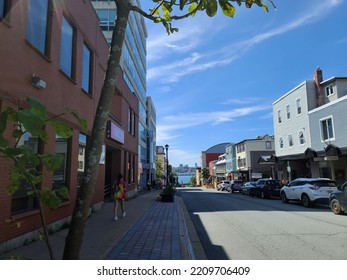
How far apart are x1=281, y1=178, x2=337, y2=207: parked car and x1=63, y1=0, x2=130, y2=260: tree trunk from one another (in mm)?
18033

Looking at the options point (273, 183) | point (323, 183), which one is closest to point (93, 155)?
point (323, 183)

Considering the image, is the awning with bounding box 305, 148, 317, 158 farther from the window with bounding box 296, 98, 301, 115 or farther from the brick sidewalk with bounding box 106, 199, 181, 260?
the brick sidewalk with bounding box 106, 199, 181, 260

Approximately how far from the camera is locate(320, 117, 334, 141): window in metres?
25.8

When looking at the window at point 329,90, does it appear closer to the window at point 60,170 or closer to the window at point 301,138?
the window at point 301,138

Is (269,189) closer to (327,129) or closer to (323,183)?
(327,129)

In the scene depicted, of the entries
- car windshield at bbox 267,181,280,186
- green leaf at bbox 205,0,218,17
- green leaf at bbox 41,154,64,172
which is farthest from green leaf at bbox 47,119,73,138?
car windshield at bbox 267,181,280,186

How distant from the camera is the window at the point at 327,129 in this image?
25766 millimetres

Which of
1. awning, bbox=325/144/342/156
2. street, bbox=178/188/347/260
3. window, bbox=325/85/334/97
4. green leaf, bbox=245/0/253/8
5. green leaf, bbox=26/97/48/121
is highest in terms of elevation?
window, bbox=325/85/334/97

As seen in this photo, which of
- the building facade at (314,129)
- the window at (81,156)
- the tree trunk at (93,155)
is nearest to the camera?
the tree trunk at (93,155)

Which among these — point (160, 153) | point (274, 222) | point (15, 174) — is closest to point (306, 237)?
point (274, 222)

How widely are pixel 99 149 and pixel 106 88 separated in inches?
27.3

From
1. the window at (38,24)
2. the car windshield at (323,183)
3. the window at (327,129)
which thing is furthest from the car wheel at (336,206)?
the window at (38,24)

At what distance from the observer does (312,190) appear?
19.2 m

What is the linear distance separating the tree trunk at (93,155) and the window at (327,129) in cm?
2526
